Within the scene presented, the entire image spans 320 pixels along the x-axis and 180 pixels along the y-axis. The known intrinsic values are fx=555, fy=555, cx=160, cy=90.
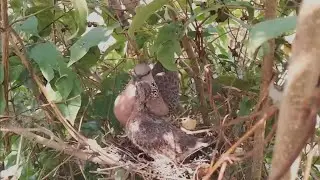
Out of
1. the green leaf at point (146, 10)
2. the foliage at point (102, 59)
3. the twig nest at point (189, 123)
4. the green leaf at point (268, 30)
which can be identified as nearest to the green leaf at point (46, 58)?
the foliage at point (102, 59)

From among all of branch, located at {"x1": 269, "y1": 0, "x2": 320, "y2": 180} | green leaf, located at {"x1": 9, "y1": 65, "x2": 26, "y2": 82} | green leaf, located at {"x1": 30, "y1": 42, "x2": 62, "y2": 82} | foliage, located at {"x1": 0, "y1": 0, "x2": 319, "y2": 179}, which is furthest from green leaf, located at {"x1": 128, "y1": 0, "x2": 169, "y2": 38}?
branch, located at {"x1": 269, "y1": 0, "x2": 320, "y2": 180}

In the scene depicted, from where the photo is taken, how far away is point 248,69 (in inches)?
37.8

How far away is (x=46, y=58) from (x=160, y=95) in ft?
0.79

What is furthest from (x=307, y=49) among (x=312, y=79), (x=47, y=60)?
(x=47, y=60)

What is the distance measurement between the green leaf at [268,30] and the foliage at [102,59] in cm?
30

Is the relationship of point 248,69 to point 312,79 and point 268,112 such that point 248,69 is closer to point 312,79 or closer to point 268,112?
point 268,112

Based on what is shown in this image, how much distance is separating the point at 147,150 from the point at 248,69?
231mm

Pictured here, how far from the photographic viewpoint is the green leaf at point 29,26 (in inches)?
30.4

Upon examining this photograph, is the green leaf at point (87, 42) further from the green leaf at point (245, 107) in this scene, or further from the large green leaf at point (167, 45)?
the green leaf at point (245, 107)

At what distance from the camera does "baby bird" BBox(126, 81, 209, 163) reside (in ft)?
2.88

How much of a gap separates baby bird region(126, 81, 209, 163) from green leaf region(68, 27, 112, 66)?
157 mm

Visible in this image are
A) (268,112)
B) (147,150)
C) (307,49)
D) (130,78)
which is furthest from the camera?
(130,78)

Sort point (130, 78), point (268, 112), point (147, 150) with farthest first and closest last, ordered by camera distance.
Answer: point (130, 78), point (147, 150), point (268, 112)

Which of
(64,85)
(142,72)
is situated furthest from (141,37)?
(64,85)
